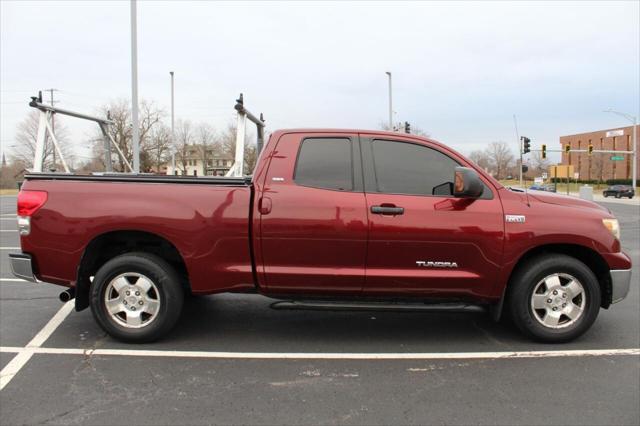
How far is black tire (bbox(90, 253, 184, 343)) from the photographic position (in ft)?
14.2

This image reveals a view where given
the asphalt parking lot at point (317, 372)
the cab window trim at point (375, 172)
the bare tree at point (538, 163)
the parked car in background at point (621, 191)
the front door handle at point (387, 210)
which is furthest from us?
the bare tree at point (538, 163)

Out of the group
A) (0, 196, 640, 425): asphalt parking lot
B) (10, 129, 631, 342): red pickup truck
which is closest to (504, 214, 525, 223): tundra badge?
(10, 129, 631, 342): red pickup truck

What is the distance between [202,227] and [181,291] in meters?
0.64

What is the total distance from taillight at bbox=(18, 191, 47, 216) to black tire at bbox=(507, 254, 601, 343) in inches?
166

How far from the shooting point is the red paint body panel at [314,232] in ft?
13.7

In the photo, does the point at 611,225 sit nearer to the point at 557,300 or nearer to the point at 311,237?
the point at 557,300

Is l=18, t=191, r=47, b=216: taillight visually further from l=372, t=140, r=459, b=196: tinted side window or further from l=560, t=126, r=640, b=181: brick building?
l=560, t=126, r=640, b=181: brick building

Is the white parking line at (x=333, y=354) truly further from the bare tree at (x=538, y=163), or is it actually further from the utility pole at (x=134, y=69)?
the bare tree at (x=538, y=163)

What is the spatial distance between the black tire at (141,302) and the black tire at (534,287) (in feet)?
9.77

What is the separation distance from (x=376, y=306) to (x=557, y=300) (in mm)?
1604

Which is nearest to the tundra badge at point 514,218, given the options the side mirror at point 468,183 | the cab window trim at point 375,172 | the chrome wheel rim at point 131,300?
the cab window trim at point 375,172

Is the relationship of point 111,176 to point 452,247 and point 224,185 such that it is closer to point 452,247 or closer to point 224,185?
point 224,185

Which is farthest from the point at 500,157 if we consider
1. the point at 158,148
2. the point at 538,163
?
the point at 158,148

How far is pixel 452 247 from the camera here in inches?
165
